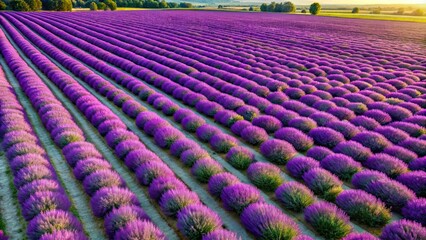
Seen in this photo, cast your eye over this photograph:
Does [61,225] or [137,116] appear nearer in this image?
[61,225]

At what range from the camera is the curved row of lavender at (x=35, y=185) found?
13.7 ft

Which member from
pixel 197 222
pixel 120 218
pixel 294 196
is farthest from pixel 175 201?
pixel 294 196

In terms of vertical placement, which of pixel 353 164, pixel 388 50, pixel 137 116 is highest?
pixel 353 164

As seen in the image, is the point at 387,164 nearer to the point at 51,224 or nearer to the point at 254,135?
the point at 254,135

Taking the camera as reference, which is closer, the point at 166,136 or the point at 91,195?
the point at 91,195

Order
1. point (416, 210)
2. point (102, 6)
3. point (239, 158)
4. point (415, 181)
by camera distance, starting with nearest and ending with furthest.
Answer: point (416, 210) → point (415, 181) → point (239, 158) → point (102, 6)

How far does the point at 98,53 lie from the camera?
20312 mm

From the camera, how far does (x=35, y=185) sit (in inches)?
199

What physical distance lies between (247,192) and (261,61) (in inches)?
551

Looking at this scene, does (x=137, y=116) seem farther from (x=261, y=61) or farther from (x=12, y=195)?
(x=261, y=61)

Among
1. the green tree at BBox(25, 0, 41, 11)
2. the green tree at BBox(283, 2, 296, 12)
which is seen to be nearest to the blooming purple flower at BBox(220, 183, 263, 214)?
the green tree at BBox(25, 0, 41, 11)

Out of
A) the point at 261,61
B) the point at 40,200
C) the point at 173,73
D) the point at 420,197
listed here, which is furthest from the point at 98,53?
the point at 420,197

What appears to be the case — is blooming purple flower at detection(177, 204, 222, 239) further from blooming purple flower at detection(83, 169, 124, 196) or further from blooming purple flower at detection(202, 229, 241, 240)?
blooming purple flower at detection(83, 169, 124, 196)

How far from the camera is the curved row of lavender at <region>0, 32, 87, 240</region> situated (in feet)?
13.7
